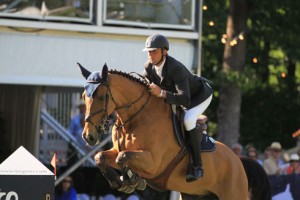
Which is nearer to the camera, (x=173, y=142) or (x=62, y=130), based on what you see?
(x=173, y=142)

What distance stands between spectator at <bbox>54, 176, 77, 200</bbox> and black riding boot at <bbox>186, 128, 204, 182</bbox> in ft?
10.8

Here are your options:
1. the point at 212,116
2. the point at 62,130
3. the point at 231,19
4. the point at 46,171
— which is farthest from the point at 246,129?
the point at 46,171

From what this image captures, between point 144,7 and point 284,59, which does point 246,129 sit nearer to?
point 284,59

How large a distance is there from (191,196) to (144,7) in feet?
13.2

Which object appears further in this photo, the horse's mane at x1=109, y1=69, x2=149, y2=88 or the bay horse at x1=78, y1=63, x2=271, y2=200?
the horse's mane at x1=109, y1=69, x2=149, y2=88

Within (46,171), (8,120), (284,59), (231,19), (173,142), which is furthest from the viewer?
(284,59)

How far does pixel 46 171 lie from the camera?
23.2ft

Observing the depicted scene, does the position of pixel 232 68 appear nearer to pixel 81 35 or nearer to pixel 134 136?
pixel 81 35

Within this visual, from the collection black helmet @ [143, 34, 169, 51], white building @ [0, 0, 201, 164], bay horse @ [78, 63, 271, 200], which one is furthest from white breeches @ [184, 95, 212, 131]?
white building @ [0, 0, 201, 164]

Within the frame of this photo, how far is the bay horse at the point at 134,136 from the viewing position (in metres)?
8.32

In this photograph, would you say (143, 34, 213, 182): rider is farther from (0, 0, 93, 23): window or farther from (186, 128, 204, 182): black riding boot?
(0, 0, 93, 23): window

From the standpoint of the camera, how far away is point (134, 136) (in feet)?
28.8

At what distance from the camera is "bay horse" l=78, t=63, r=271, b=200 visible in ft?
27.3

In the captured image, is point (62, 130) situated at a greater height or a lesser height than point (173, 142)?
lesser
